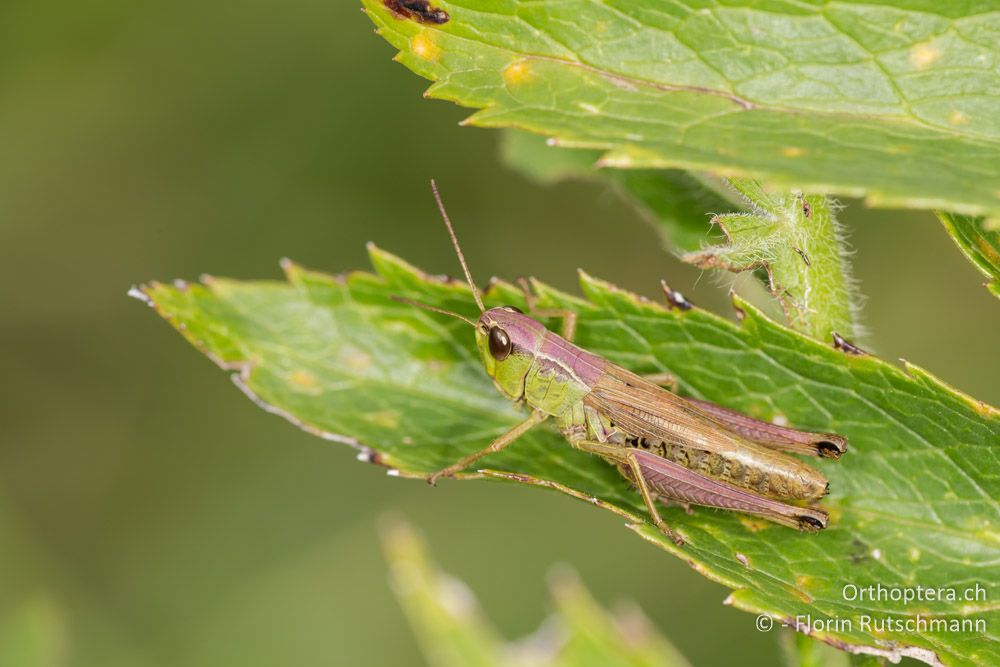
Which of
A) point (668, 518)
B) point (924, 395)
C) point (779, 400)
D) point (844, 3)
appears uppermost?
point (844, 3)

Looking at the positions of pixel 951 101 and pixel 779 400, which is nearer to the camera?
pixel 951 101

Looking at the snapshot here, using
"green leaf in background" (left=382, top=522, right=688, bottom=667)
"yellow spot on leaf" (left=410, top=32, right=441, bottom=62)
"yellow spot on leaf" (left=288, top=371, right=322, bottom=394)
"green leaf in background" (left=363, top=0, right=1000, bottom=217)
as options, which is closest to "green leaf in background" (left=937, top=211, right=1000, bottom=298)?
"green leaf in background" (left=363, top=0, right=1000, bottom=217)

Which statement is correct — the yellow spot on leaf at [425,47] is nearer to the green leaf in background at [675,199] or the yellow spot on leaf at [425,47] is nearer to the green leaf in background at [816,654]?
the green leaf in background at [675,199]

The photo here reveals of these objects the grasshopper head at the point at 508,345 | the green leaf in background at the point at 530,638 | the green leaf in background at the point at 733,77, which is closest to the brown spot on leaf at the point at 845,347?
the green leaf in background at the point at 733,77

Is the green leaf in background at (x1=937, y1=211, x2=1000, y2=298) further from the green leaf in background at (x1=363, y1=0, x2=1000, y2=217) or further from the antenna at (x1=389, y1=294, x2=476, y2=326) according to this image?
the antenna at (x1=389, y1=294, x2=476, y2=326)

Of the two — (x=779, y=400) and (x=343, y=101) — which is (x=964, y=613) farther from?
(x=343, y=101)

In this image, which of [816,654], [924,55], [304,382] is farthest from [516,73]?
[816,654]

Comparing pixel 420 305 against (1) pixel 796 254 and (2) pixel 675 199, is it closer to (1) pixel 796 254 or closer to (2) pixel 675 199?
(2) pixel 675 199

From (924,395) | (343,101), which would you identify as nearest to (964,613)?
(924,395)
